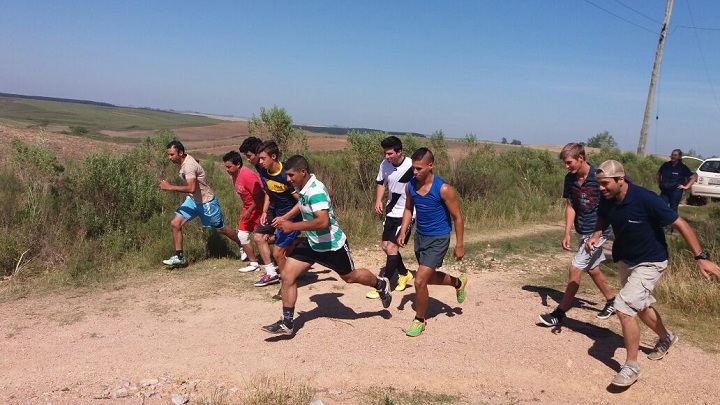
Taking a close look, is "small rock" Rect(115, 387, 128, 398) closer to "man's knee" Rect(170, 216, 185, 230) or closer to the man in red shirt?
the man in red shirt

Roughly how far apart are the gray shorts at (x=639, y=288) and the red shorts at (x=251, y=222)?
455cm

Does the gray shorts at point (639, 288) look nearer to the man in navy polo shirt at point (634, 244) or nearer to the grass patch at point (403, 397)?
the man in navy polo shirt at point (634, 244)

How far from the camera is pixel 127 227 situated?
797 cm

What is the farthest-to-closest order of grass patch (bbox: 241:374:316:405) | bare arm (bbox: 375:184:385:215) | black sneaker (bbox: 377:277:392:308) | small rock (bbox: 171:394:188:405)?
bare arm (bbox: 375:184:385:215) < black sneaker (bbox: 377:277:392:308) < small rock (bbox: 171:394:188:405) < grass patch (bbox: 241:374:316:405)

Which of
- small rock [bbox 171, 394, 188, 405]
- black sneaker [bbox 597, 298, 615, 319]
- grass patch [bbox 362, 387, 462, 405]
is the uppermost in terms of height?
black sneaker [bbox 597, 298, 615, 319]

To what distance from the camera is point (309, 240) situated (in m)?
4.88

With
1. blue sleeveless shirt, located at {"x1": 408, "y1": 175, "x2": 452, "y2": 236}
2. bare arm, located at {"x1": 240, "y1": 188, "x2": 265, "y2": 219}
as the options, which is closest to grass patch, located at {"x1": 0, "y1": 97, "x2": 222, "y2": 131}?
bare arm, located at {"x1": 240, "y1": 188, "x2": 265, "y2": 219}

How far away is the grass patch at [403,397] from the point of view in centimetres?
387

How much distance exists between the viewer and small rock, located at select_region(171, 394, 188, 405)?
3741 millimetres

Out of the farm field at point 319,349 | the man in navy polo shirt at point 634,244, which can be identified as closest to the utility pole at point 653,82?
the farm field at point 319,349

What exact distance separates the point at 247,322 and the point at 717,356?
4.71 metres

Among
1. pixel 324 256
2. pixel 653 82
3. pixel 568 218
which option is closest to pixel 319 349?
pixel 324 256

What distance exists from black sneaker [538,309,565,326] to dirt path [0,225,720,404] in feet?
0.41

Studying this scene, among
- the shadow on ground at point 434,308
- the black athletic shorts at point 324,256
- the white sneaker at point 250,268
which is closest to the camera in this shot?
the black athletic shorts at point 324,256
